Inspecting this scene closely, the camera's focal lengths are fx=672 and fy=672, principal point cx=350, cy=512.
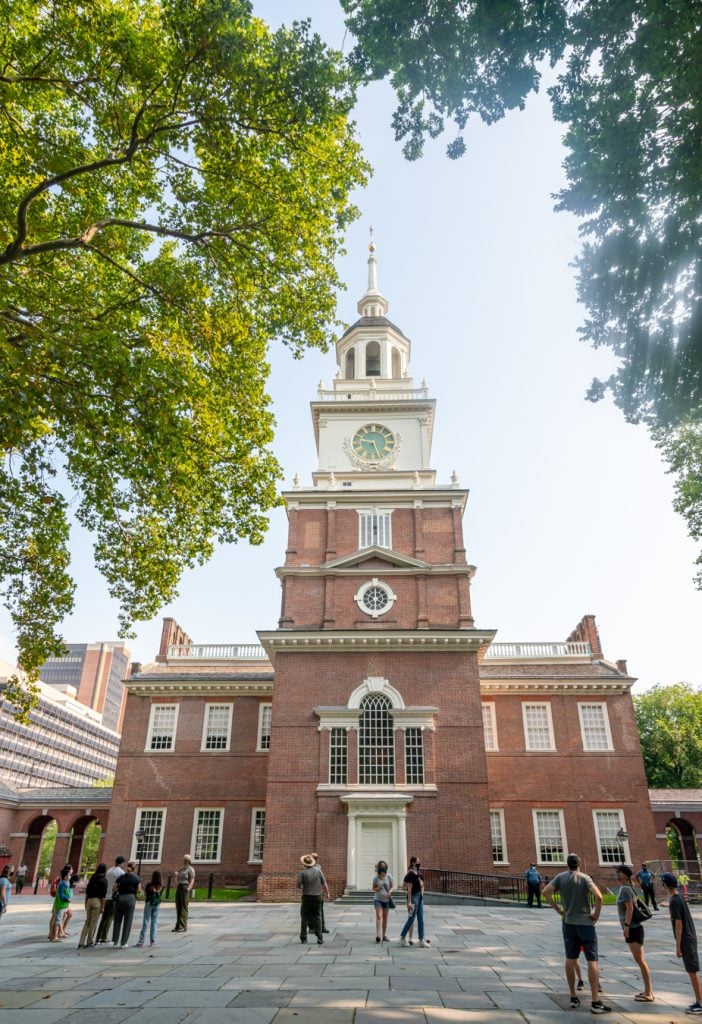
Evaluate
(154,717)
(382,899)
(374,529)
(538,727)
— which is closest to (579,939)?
(382,899)

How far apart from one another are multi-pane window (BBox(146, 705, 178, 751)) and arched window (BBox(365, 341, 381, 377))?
1920 cm

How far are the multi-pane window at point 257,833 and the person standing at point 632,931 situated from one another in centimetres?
2169

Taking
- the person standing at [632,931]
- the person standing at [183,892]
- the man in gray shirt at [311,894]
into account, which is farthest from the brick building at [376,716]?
the person standing at [632,931]

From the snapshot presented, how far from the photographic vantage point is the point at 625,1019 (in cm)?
726

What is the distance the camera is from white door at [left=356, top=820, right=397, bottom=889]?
22766mm

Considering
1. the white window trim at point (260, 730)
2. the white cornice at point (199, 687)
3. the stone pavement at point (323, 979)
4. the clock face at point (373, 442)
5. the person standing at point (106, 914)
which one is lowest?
the stone pavement at point (323, 979)

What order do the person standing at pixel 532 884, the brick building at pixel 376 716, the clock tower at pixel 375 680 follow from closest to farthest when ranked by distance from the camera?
the person standing at pixel 532 884, the clock tower at pixel 375 680, the brick building at pixel 376 716

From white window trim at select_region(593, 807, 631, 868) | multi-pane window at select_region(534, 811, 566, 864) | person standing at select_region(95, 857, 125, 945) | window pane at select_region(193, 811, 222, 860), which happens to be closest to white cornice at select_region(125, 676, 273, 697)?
window pane at select_region(193, 811, 222, 860)

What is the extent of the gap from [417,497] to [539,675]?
9.75 m

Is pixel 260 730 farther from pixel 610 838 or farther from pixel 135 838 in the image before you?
pixel 610 838

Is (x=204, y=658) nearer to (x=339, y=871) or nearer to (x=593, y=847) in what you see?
(x=339, y=871)

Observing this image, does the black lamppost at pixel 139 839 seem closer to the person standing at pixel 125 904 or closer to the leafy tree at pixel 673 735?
the person standing at pixel 125 904

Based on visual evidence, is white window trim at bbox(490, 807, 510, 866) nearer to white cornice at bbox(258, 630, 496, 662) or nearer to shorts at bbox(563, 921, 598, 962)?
white cornice at bbox(258, 630, 496, 662)

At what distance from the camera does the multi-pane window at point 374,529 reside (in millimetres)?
28422
